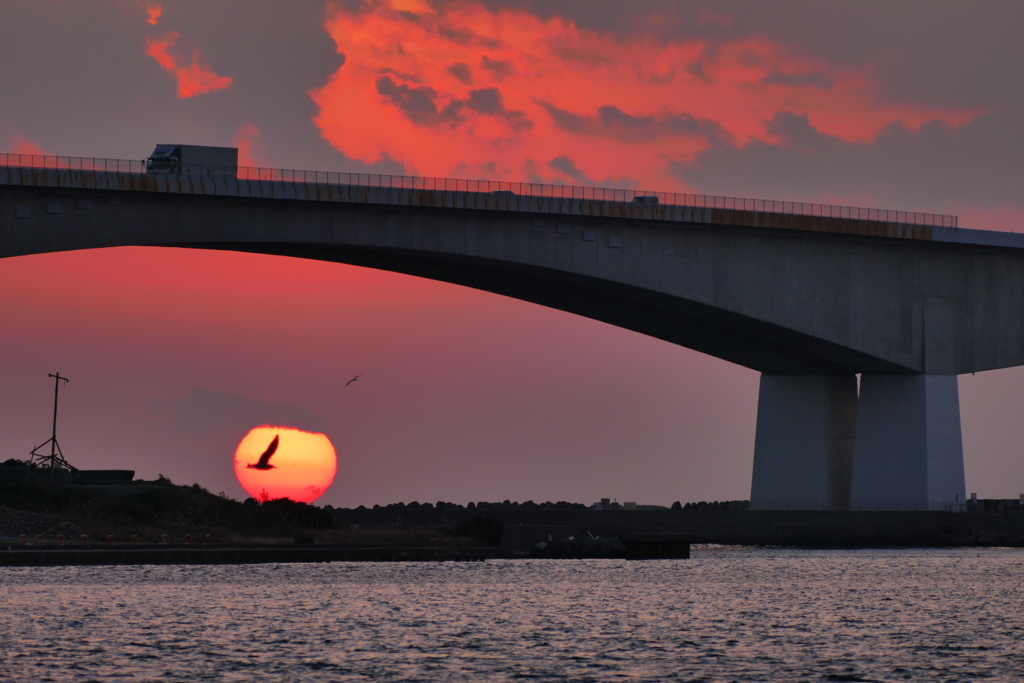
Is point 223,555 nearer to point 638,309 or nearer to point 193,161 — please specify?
point 193,161

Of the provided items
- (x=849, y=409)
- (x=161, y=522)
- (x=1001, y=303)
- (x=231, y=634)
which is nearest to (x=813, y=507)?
(x=849, y=409)

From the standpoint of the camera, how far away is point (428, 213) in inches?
2977

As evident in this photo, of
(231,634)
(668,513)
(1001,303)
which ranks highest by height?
(1001,303)

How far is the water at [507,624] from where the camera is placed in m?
39.5

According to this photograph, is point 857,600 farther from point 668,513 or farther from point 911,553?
point 668,513

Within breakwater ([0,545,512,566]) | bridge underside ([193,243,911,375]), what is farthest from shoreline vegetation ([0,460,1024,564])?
bridge underside ([193,243,911,375])

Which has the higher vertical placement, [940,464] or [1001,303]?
[1001,303]

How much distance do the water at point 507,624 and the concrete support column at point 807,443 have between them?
16223 millimetres

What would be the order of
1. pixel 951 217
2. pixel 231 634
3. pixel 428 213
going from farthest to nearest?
pixel 951 217 < pixel 428 213 < pixel 231 634

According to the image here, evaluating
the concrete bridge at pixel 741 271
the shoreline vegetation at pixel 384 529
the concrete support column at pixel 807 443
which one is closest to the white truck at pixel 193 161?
Answer: the concrete bridge at pixel 741 271

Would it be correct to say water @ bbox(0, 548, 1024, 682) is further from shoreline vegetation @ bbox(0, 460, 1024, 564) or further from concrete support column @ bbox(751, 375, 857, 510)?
concrete support column @ bbox(751, 375, 857, 510)

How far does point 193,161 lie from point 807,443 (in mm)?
38497

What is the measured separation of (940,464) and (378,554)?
31.1 metres

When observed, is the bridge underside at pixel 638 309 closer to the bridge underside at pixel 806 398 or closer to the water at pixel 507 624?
the bridge underside at pixel 806 398
